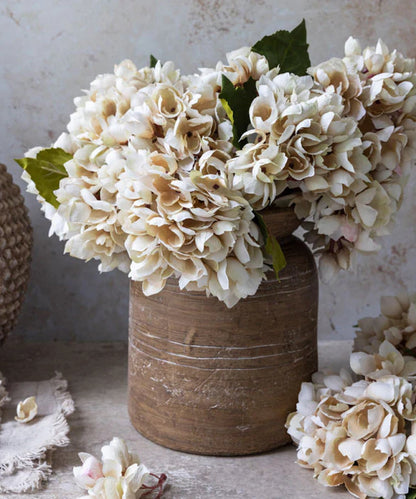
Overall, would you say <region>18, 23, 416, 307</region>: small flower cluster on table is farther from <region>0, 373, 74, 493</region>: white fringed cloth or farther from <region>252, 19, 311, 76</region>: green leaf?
<region>0, 373, 74, 493</region>: white fringed cloth

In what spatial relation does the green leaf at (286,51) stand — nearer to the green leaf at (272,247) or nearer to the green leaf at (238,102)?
the green leaf at (238,102)

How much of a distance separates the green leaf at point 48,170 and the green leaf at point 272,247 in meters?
0.28

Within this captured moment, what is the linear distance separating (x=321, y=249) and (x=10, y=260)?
46 cm

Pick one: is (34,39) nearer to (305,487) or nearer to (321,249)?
(321,249)

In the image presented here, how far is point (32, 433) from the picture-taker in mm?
989

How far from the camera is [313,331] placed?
1000 millimetres

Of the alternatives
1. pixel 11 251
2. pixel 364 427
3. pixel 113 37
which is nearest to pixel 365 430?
pixel 364 427

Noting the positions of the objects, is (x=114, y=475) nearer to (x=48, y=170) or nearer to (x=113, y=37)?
(x=48, y=170)

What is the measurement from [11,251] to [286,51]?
0.49 m

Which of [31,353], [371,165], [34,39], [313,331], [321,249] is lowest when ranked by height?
[31,353]

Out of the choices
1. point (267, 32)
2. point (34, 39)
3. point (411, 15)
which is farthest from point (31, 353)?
point (411, 15)

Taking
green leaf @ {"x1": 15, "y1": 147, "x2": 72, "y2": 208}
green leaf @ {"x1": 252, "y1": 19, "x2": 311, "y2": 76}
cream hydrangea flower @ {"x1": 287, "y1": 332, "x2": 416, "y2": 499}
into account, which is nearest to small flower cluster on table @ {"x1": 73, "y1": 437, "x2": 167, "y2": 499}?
cream hydrangea flower @ {"x1": 287, "y1": 332, "x2": 416, "y2": 499}

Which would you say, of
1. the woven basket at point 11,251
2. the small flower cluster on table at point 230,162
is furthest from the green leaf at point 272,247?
the woven basket at point 11,251

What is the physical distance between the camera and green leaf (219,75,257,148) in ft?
2.79
